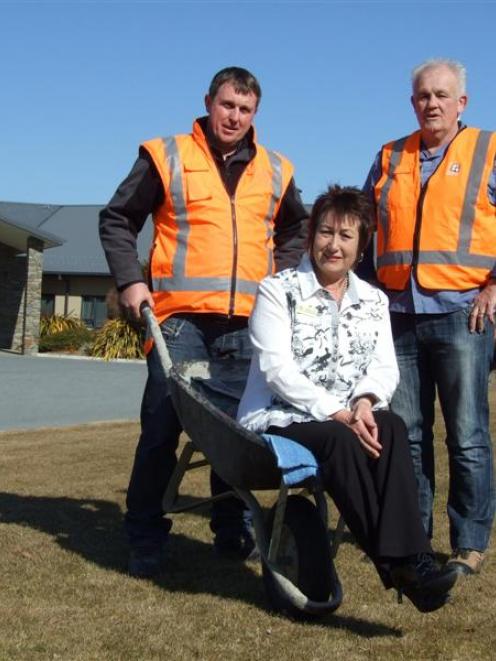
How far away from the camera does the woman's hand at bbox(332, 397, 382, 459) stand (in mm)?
3906

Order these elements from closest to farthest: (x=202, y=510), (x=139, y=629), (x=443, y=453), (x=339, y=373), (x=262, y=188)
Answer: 1. (x=139, y=629)
2. (x=339, y=373)
3. (x=262, y=188)
4. (x=202, y=510)
5. (x=443, y=453)

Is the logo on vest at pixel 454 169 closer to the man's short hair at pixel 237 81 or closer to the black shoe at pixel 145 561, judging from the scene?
the man's short hair at pixel 237 81

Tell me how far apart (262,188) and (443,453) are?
4943 millimetres

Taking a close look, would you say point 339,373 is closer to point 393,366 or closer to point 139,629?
point 393,366

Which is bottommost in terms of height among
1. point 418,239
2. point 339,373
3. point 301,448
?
point 301,448

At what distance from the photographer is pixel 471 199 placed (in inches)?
193

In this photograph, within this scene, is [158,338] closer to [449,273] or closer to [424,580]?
[449,273]

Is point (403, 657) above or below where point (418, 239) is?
below

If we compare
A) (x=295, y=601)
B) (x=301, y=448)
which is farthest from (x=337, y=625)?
(x=301, y=448)

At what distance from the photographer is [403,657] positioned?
376 centimetres

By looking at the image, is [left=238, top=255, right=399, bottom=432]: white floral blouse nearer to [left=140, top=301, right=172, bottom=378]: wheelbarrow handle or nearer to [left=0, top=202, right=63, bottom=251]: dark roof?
[left=140, top=301, right=172, bottom=378]: wheelbarrow handle

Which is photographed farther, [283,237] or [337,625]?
[283,237]

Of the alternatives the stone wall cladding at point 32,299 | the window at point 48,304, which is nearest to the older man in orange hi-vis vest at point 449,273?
the stone wall cladding at point 32,299

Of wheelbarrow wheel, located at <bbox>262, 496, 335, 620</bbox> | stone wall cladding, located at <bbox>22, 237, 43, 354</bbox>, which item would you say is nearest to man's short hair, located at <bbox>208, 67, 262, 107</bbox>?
wheelbarrow wheel, located at <bbox>262, 496, 335, 620</bbox>
